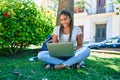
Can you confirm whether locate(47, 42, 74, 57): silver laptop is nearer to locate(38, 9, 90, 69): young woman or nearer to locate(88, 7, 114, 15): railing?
locate(38, 9, 90, 69): young woman

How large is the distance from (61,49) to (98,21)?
2850 centimetres

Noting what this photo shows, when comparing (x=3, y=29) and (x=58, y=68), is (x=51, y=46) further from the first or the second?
(x=3, y=29)

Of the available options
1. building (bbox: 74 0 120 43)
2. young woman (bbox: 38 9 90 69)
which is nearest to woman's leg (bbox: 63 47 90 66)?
young woman (bbox: 38 9 90 69)

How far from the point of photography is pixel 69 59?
6.55m

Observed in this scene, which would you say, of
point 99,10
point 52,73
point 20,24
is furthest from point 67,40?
point 99,10

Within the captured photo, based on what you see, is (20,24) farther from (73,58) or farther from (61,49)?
(73,58)

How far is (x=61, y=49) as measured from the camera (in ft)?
21.5

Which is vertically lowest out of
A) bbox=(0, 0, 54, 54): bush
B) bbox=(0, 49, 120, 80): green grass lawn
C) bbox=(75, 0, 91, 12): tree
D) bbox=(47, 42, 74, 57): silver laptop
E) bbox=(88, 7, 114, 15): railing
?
bbox=(0, 49, 120, 80): green grass lawn

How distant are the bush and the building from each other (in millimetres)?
23159

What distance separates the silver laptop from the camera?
21.1ft

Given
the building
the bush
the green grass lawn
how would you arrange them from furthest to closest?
the building < the bush < the green grass lawn

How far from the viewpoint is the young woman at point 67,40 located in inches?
260

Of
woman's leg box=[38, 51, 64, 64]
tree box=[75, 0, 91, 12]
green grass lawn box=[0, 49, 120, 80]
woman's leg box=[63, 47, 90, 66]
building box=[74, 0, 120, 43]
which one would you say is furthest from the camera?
tree box=[75, 0, 91, 12]

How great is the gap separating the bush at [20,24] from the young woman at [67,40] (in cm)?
256
